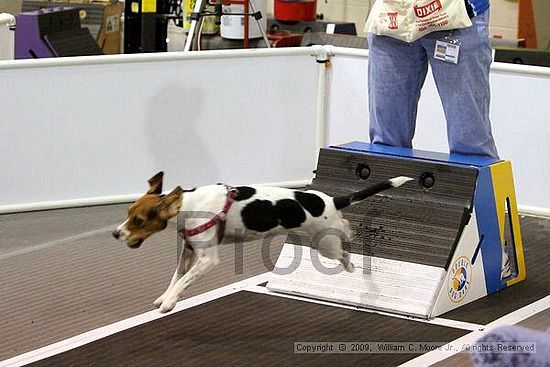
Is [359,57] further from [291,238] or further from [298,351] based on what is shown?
[298,351]

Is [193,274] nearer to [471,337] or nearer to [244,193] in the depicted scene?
[244,193]

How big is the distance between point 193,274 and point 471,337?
0.94 meters

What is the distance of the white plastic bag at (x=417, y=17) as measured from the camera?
3664 millimetres

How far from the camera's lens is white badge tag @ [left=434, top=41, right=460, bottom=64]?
147 inches

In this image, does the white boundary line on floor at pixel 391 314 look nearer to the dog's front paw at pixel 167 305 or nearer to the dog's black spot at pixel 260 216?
the dog's black spot at pixel 260 216

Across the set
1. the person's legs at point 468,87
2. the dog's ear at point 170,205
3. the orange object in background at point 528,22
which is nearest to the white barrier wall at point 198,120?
the person's legs at point 468,87

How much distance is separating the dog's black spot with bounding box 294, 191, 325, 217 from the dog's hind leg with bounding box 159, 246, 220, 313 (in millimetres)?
346

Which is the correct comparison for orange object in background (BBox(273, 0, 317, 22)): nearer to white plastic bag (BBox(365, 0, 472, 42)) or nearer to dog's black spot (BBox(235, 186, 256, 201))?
white plastic bag (BBox(365, 0, 472, 42))

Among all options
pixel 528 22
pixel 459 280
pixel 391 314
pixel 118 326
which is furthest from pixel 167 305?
pixel 528 22

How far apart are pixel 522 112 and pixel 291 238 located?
5.10ft

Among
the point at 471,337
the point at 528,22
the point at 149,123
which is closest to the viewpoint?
the point at 471,337

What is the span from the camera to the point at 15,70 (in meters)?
4.75

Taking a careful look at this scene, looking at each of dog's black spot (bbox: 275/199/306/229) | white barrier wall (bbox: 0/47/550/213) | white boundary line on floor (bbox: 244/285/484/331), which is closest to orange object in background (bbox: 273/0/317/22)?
white barrier wall (bbox: 0/47/550/213)

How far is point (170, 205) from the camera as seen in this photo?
2.95m
